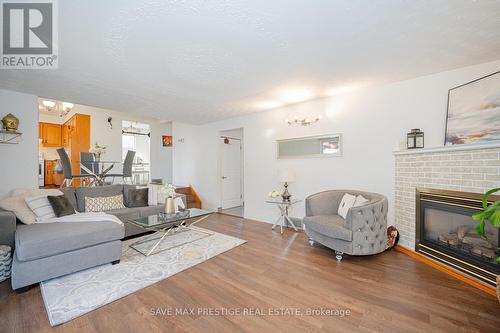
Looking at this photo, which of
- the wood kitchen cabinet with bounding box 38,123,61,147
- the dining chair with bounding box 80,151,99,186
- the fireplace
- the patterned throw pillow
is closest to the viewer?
the fireplace

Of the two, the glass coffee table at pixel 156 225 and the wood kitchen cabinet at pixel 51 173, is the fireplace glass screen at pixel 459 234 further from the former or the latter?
the wood kitchen cabinet at pixel 51 173

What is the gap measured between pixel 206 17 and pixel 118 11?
0.69m

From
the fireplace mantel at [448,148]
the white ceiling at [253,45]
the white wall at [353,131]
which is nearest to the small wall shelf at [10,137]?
the white ceiling at [253,45]

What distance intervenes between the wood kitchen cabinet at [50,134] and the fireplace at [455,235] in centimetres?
1050

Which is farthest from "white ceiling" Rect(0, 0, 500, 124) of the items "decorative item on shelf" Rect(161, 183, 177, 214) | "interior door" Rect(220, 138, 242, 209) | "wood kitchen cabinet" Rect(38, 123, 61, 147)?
"wood kitchen cabinet" Rect(38, 123, 61, 147)

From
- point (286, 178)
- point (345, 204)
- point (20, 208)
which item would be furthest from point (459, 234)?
point (20, 208)

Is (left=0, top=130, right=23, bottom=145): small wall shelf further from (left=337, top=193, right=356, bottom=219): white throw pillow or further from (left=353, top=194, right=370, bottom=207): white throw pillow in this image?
(left=353, top=194, right=370, bottom=207): white throw pillow

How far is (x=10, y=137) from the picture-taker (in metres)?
3.28

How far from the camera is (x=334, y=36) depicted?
1.97 metres

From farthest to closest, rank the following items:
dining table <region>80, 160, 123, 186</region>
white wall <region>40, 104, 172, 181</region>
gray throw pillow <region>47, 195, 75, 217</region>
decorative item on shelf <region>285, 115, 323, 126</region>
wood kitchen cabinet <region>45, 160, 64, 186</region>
→ wood kitchen cabinet <region>45, 160, 64, 186</region>, white wall <region>40, 104, 172, 181</region>, dining table <region>80, 160, 123, 186</region>, decorative item on shelf <region>285, 115, 323, 126</region>, gray throw pillow <region>47, 195, 75, 217</region>

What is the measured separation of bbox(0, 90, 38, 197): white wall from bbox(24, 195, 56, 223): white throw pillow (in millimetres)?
1077

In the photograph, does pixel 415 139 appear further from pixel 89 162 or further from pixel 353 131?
pixel 89 162

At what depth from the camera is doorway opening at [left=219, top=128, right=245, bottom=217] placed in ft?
19.2

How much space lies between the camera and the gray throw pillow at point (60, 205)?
9.28 ft
